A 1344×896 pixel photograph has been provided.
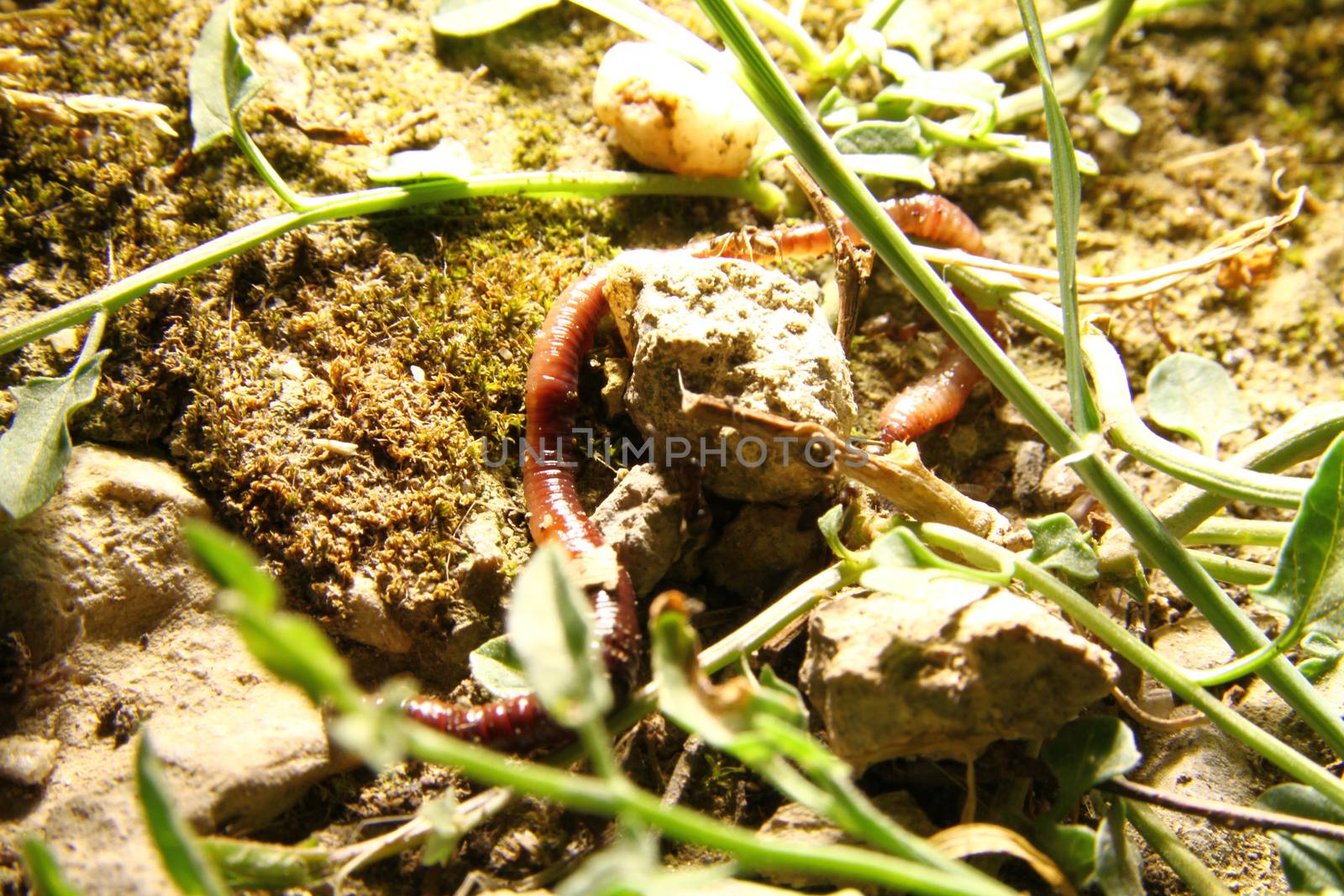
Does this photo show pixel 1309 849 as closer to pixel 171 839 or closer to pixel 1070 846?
pixel 1070 846

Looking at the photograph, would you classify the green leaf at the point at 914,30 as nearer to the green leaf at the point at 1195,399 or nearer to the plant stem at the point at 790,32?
the plant stem at the point at 790,32

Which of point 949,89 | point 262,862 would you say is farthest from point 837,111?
point 262,862

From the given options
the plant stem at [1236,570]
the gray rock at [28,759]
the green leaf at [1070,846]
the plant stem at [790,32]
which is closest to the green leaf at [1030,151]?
the plant stem at [790,32]

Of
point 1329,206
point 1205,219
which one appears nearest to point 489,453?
point 1205,219

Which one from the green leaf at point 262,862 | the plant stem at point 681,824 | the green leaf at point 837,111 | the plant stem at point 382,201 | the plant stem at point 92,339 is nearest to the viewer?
the plant stem at point 681,824

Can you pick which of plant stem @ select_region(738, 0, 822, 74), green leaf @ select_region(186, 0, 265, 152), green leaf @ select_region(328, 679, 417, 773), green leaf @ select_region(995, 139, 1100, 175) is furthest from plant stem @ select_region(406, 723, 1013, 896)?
plant stem @ select_region(738, 0, 822, 74)
